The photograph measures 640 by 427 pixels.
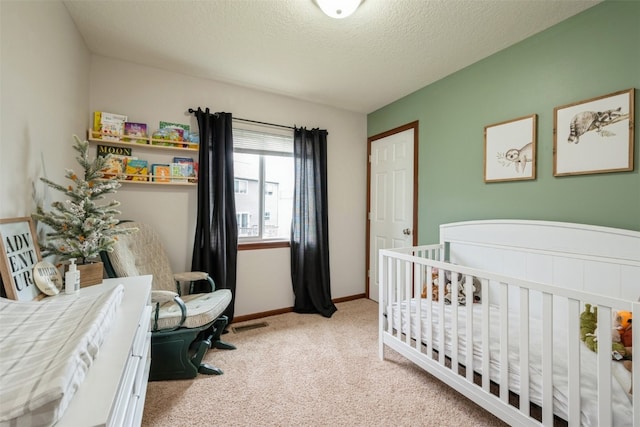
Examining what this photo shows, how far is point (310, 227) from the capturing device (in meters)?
3.03

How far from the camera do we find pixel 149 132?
2.39m

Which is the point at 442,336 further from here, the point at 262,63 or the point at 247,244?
the point at 262,63

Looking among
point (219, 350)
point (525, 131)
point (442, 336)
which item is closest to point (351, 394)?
point (442, 336)

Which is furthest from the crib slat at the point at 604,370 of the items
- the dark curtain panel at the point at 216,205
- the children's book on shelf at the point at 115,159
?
the children's book on shelf at the point at 115,159

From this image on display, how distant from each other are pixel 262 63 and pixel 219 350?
240 cm

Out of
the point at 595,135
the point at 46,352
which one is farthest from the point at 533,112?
the point at 46,352

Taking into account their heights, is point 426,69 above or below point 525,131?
above

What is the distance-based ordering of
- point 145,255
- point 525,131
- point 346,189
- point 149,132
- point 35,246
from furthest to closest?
point 346,189 < point 149,132 < point 145,255 < point 525,131 < point 35,246

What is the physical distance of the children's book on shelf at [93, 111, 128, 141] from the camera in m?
2.16

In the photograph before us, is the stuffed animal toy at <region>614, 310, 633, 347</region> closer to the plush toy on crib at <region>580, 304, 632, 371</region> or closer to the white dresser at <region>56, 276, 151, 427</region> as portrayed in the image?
the plush toy on crib at <region>580, 304, 632, 371</region>

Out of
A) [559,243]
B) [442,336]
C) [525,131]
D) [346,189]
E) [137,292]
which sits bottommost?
[442,336]

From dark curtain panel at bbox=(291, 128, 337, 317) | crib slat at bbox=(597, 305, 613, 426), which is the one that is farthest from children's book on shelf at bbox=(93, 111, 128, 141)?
crib slat at bbox=(597, 305, 613, 426)

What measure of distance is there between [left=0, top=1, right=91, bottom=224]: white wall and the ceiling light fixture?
56.3 inches

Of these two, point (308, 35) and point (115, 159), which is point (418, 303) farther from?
point (115, 159)
